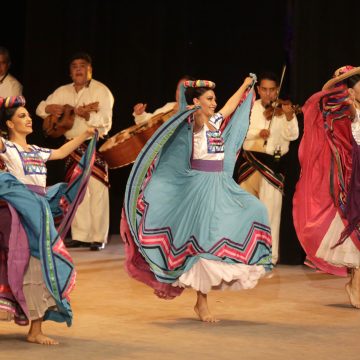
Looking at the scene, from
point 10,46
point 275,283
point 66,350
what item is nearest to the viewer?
point 66,350

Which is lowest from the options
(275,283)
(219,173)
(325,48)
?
(275,283)

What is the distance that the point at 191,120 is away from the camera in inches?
249

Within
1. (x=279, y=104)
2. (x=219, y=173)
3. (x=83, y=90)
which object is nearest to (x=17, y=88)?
(x=83, y=90)

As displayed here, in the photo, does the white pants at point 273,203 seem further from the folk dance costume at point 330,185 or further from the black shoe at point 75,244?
the black shoe at point 75,244

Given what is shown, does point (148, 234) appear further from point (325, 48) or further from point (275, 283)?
point (325, 48)

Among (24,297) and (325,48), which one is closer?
(24,297)

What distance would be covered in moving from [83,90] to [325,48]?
214 cm

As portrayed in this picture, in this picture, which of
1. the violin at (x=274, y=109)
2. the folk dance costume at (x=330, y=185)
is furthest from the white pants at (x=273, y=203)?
the folk dance costume at (x=330, y=185)

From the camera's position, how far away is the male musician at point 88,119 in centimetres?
923

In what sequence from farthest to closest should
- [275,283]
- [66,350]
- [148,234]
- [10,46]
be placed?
1. [10,46]
2. [275,283]
3. [148,234]
4. [66,350]

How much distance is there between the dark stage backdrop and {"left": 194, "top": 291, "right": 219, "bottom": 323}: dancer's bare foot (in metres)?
3.39

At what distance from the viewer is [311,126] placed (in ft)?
22.7

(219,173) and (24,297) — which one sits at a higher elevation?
(219,173)

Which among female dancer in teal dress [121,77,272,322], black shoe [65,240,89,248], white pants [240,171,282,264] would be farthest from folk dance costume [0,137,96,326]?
black shoe [65,240,89,248]
